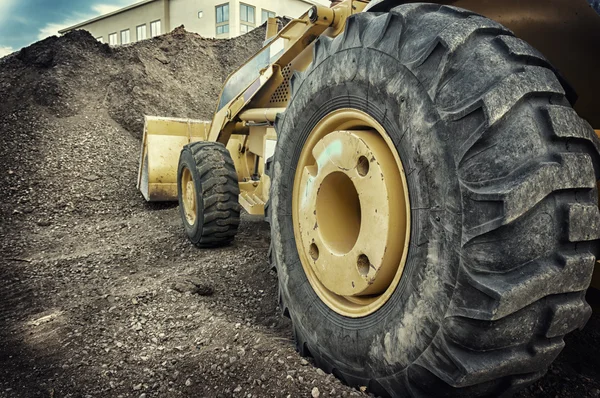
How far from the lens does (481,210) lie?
1.30 meters

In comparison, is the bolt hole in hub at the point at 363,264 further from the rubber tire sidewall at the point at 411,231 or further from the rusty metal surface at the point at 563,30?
the rusty metal surface at the point at 563,30

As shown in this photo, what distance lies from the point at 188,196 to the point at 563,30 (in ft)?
12.5

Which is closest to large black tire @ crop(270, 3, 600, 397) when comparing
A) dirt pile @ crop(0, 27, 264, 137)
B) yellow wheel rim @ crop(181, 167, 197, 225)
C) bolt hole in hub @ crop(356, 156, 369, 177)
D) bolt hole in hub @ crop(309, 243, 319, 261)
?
bolt hole in hub @ crop(356, 156, 369, 177)

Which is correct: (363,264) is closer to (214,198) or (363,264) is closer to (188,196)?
(214,198)

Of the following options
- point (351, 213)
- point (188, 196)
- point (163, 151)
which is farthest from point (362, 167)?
point (163, 151)

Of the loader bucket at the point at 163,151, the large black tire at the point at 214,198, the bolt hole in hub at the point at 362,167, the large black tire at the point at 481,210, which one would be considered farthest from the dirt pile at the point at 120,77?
the large black tire at the point at 481,210

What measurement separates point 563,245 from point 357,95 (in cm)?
89

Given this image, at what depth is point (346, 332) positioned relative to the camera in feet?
5.90

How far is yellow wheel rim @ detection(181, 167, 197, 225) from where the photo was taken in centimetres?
480

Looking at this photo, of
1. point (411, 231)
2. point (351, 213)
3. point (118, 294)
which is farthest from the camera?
point (118, 294)

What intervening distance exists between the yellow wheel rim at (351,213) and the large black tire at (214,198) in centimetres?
217

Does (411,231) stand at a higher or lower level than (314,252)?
higher

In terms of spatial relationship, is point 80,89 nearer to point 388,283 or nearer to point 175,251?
point 175,251

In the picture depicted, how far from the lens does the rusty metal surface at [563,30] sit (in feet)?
5.64
